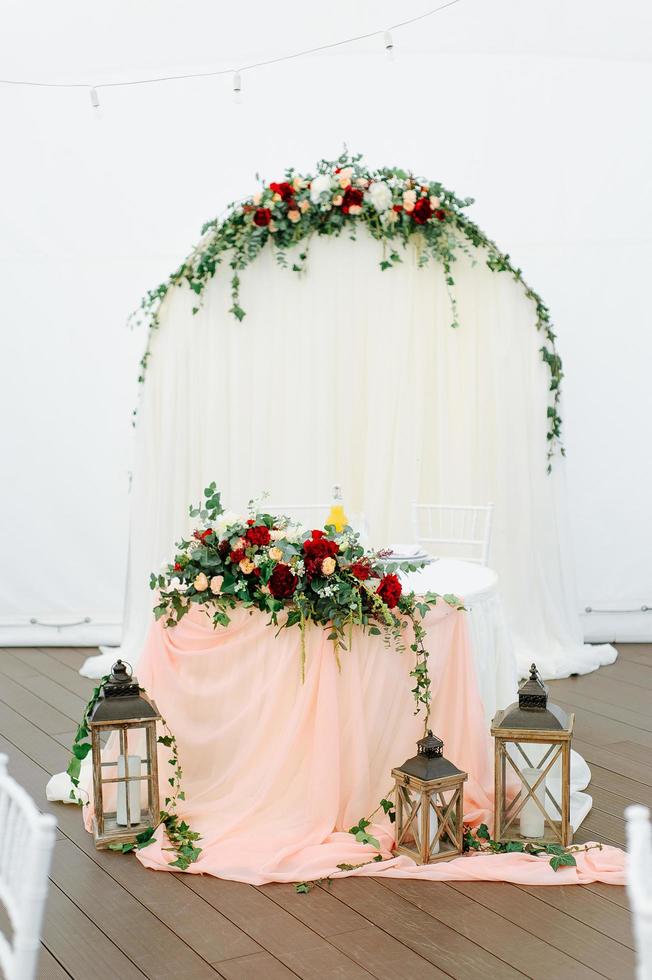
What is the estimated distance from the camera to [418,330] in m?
5.12

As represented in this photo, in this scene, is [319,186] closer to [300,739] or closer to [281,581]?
[281,581]

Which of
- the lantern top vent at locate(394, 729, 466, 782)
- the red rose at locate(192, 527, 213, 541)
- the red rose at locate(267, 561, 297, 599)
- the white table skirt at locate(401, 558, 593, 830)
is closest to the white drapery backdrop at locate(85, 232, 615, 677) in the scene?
the white table skirt at locate(401, 558, 593, 830)

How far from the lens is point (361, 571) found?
3.13 meters

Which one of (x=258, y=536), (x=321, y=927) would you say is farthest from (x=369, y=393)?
(x=321, y=927)

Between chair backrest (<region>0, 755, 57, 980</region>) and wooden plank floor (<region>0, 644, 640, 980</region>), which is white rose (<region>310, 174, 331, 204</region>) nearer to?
wooden plank floor (<region>0, 644, 640, 980</region>)

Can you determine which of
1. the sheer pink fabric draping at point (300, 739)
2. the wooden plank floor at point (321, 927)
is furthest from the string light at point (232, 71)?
the wooden plank floor at point (321, 927)

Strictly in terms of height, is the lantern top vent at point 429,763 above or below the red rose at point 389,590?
below

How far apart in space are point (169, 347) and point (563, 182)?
2.09 meters

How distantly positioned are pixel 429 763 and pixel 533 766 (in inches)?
15.8

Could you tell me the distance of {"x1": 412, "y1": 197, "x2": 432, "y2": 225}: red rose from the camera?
4875 mm

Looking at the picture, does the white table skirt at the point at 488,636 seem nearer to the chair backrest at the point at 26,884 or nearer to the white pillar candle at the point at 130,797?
the white pillar candle at the point at 130,797

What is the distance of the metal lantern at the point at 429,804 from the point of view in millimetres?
2982

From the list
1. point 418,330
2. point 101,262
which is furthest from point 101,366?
point 418,330

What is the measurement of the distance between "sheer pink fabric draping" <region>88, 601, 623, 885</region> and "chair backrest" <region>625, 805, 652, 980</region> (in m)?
1.59
